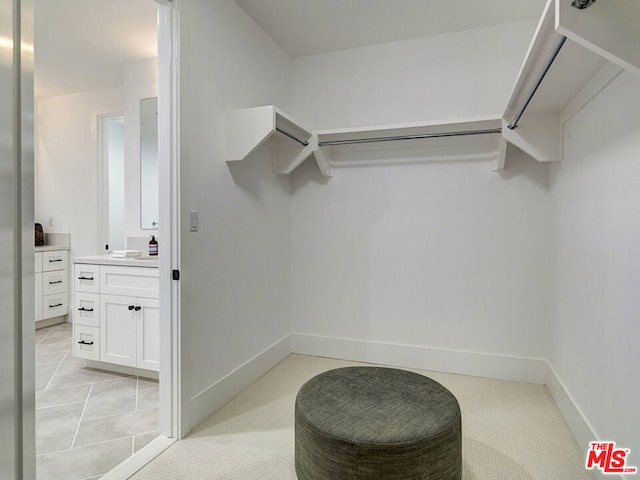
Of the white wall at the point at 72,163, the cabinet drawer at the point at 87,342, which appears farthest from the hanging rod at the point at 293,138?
the white wall at the point at 72,163

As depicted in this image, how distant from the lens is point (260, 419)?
2.16 metres

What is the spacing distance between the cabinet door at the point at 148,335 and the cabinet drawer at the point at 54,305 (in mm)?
2074

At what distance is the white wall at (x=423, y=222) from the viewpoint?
2662 millimetres

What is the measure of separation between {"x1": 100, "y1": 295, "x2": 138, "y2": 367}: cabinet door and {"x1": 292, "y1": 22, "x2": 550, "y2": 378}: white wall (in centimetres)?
126

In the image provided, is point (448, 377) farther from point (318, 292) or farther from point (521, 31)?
point (521, 31)

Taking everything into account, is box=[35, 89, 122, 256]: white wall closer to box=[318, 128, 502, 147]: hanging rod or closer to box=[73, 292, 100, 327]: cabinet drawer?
box=[73, 292, 100, 327]: cabinet drawer

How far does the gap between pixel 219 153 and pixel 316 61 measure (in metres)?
1.43

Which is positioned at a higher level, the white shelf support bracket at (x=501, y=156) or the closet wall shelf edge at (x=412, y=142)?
the closet wall shelf edge at (x=412, y=142)

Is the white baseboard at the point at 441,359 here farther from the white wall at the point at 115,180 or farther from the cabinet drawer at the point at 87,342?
the white wall at the point at 115,180

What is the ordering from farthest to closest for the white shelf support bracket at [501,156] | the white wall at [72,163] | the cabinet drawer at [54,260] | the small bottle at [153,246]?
the white wall at [72,163] → the cabinet drawer at [54,260] → the small bottle at [153,246] → the white shelf support bracket at [501,156]

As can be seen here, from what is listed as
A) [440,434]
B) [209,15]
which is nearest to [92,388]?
[440,434]

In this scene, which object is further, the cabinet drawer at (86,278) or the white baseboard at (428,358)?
the cabinet drawer at (86,278)

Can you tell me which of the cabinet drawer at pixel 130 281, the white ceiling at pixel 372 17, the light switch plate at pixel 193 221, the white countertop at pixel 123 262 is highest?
the white ceiling at pixel 372 17

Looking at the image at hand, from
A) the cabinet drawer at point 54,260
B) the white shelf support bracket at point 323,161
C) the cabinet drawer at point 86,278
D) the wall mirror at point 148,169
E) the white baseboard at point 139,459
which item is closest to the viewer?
the white baseboard at point 139,459
